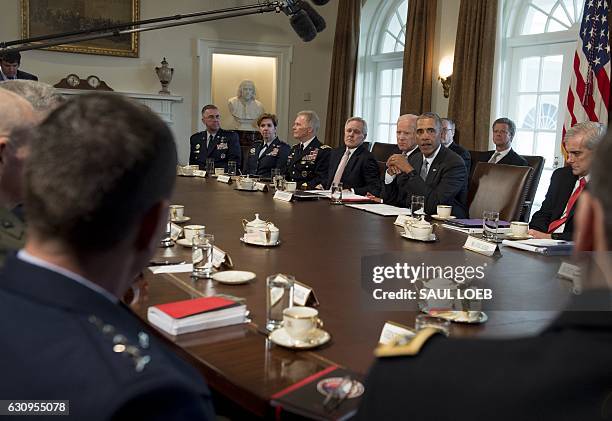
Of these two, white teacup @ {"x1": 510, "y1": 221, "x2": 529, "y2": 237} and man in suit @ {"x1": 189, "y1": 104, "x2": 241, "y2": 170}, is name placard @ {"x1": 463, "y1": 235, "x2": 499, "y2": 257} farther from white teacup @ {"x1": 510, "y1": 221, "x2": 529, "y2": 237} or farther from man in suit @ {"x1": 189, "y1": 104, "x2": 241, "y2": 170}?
man in suit @ {"x1": 189, "y1": 104, "x2": 241, "y2": 170}

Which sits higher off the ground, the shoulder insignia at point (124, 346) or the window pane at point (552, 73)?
the window pane at point (552, 73)

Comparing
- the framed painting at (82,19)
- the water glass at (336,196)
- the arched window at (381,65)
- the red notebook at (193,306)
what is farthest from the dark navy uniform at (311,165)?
the red notebook at (193,306)

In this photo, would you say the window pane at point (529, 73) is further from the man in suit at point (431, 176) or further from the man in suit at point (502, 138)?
→ the man in suit at point (431, 176)

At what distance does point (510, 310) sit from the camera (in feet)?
6.05

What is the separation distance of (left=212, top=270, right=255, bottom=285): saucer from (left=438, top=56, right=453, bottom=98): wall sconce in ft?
18.6

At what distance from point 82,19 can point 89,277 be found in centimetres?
850

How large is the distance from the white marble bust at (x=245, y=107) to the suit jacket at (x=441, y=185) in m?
5.54

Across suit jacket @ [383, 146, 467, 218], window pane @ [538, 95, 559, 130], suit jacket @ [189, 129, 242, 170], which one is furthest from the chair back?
suit jacket @ [189, 129, 242, 170]

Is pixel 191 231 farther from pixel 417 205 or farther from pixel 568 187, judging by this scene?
pixel 568 187

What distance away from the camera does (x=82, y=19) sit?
8.53 m

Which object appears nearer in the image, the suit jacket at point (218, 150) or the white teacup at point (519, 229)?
the white teacup at point (519, 229)

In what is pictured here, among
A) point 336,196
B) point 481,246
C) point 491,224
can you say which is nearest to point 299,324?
point 481,246

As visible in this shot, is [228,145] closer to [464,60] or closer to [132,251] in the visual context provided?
[464,60]

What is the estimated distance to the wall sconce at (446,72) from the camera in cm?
728
